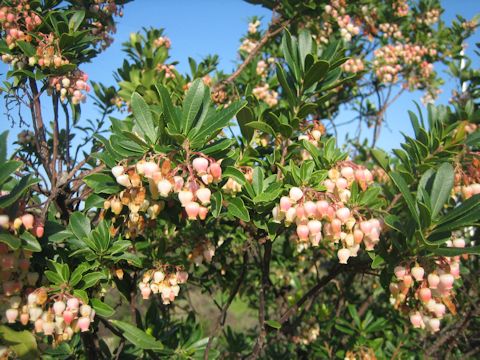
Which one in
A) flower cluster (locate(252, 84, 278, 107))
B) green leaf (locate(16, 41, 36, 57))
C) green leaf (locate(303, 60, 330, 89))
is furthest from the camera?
flower cluster (locate(252, 84, 278, 107))

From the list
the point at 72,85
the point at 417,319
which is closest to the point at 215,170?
the point at 417,319

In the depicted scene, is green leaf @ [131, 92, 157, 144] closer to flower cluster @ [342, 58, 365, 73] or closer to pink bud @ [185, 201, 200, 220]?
pink bud @ [185, 201, 200, 220]

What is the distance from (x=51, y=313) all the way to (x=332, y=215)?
1.15m

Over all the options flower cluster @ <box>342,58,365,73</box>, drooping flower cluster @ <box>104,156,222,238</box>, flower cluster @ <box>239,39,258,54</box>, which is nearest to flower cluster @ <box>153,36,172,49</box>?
flower cluster @ <box>239,39,258,54</box>

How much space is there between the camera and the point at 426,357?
2.46 metres

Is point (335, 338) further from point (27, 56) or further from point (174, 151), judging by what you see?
point (27, 56)

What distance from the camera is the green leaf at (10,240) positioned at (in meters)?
1.20

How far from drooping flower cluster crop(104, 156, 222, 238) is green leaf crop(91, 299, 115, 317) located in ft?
1.19

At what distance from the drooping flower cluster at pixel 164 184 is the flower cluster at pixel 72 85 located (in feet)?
3.03

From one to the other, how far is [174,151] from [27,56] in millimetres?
1238

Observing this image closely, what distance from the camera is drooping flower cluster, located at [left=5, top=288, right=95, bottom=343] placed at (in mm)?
1422

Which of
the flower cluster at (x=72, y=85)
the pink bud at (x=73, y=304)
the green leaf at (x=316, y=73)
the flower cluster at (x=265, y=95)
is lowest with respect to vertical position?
the pink bud at (x=73, y=304)

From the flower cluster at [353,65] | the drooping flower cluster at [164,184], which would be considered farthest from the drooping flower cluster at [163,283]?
the flower cluster at [353,65]

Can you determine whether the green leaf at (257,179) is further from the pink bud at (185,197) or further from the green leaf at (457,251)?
the green leaf at (457,251)
